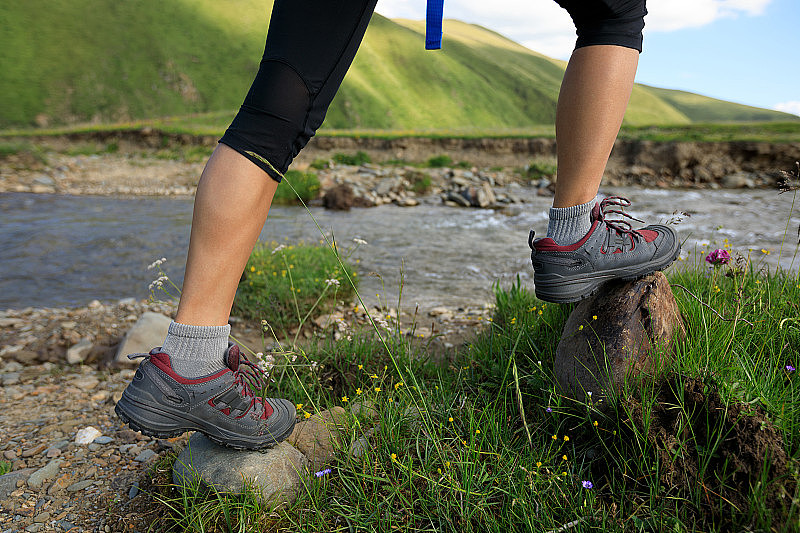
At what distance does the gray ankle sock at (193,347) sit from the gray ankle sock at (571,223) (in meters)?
1.29

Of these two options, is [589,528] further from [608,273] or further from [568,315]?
[568,315]

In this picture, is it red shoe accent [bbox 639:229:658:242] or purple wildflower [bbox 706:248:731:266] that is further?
purple wildflower [bbox 706:248:731:266]

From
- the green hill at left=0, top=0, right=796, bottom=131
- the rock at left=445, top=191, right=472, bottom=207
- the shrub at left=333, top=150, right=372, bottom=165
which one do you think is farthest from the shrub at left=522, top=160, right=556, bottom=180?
the green hill at left=0, top=0, right=796, bottom=131

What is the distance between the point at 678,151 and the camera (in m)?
18.4

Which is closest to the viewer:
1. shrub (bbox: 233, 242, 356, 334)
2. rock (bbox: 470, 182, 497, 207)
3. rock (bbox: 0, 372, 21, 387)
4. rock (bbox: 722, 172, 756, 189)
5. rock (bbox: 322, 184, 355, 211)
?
rock (bbox: 0, 372, 21, 387)

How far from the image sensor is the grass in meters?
1.41

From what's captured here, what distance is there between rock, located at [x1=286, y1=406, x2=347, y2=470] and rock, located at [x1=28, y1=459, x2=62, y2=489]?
40.6 inches

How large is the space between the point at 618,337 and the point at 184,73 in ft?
252

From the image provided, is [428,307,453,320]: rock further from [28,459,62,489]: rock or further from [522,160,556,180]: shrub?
[522,160,556,180]: shrub

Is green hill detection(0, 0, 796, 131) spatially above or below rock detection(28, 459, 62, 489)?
above

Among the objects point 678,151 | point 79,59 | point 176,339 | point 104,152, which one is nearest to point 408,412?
point 176,339

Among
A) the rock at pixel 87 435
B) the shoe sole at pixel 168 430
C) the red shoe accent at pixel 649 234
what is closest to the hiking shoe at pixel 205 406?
the shoe sole at pixel 168 430

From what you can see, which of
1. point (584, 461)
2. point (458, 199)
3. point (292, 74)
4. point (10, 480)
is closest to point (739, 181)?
point (458, 199)

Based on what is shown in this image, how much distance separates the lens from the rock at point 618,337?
1.85 meters
